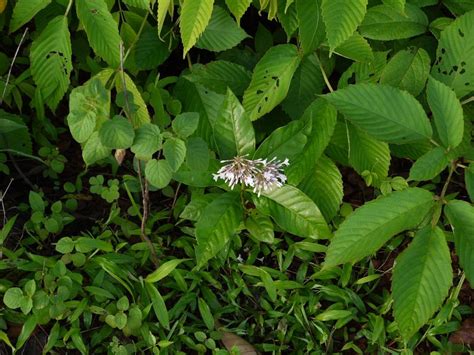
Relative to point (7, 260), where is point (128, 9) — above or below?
above

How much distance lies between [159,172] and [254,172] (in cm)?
27

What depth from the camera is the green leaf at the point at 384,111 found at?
5.70ft

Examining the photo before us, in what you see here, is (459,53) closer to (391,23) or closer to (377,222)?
(391,23)

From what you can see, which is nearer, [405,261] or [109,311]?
[405,261]

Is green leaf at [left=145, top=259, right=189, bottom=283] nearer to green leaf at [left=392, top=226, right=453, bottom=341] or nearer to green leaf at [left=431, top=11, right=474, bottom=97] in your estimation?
green leaf at [left=392, top=226, right=453, bottom=341]

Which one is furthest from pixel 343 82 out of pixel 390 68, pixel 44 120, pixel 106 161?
pixel 44 120

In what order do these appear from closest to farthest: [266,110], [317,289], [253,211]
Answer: [266,110] → [253,211] → [317,289]

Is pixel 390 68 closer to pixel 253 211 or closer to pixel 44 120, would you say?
pixel 253 211

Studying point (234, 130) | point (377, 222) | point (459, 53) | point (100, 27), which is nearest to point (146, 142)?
point (234, 130)

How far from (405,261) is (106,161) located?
4.10ft

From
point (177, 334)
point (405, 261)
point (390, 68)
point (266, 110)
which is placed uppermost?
point (390, 68)

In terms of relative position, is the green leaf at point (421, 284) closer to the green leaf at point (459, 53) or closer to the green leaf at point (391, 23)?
the green leaf at point (459, 53)

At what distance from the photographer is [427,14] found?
2227 mm

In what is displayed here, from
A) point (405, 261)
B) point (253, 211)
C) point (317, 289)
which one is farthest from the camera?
point (317, 289)
